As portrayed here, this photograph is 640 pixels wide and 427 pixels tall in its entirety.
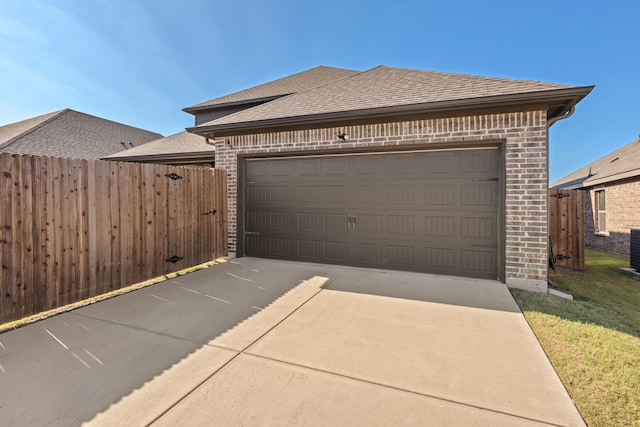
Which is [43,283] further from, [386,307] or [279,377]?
[386,307]

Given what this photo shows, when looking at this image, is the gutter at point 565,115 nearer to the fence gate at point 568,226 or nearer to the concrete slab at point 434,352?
the fence gate at point 568,226

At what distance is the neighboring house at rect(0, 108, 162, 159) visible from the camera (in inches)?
480

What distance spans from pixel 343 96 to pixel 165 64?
13.7 meters

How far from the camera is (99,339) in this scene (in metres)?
2.97

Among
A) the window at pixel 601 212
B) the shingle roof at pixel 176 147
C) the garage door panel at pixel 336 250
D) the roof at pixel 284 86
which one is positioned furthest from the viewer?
the window at pixel 601 212

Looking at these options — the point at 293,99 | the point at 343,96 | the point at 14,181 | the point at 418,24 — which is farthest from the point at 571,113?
the point at 418,24

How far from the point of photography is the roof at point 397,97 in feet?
15.1

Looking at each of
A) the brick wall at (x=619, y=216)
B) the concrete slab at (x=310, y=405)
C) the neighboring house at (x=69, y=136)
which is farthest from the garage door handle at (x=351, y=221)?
the neighboring house at (x=69, y=136)

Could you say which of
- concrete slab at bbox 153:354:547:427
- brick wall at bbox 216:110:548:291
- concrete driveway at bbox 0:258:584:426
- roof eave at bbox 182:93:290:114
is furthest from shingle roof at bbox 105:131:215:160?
concrete slab at bbox 153:354:547:427

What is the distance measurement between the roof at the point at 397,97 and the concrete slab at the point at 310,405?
4.54 meters

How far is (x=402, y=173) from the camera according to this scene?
5719 millimetres

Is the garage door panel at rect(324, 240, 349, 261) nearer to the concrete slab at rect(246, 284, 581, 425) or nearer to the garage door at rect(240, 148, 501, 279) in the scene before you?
the garage door at rect(240, 148, 501, 279)

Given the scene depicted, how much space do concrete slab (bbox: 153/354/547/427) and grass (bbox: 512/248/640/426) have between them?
686 millimetres

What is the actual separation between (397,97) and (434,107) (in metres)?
0.94
